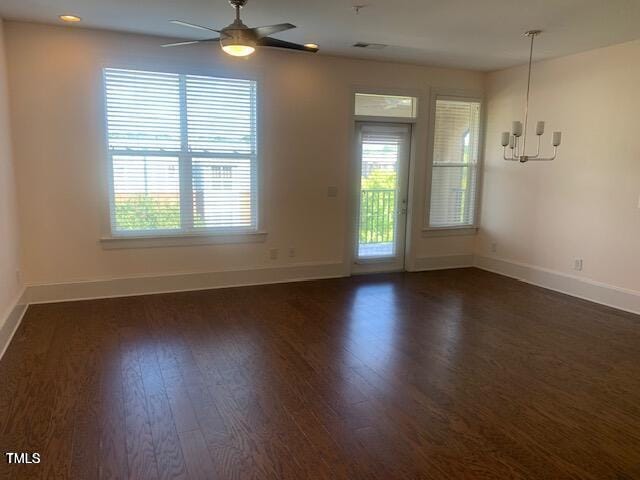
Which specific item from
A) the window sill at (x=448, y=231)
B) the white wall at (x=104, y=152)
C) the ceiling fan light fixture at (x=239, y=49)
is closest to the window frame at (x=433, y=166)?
the window sill at (x=448, y=231)

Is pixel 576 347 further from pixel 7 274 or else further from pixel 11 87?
pixel 11 87

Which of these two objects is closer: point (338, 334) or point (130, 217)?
point (338, 334)

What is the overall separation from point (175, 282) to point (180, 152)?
145cm

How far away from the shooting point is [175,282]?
5.08 metres

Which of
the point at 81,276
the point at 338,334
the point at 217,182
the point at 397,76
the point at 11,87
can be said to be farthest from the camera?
the point at 397,76

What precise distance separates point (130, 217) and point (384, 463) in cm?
375

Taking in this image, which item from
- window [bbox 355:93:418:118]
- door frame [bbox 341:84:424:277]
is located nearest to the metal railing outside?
door frame [bbox 341:84:424:277]

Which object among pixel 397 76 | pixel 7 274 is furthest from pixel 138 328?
pixel 397 76

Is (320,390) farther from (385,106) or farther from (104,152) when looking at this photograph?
(385,106)

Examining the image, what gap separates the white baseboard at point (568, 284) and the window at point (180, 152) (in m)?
3.47

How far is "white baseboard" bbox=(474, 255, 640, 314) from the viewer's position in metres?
4.68

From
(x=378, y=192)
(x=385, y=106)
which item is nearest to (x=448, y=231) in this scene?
(x=378, y=192)

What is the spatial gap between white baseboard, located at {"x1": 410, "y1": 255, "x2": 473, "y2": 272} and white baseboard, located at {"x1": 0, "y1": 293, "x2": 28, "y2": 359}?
4617 millimetres

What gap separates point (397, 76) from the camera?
19.0 ft
